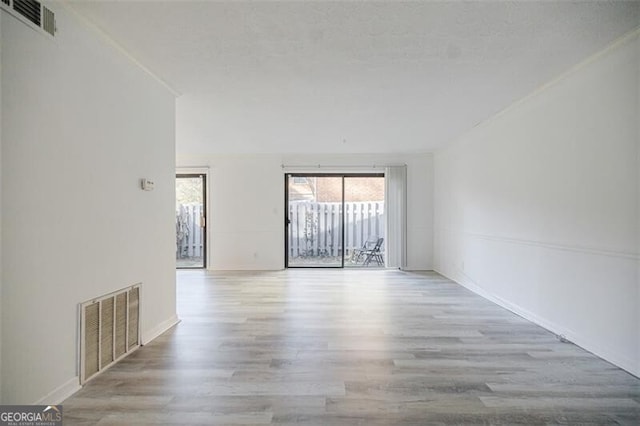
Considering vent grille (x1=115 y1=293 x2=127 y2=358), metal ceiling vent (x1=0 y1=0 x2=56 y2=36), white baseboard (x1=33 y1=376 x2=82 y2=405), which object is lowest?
white baseboard (x1=33 y1=376 x2=82 y2=405)

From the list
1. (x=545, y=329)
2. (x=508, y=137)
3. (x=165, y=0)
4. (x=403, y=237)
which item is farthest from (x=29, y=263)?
(x=403, y=237)

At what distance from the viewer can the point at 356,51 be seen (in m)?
2.58

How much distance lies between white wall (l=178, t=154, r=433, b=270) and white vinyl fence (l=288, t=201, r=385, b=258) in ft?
1.58

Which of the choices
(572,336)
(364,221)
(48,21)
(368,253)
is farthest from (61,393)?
(364,221)

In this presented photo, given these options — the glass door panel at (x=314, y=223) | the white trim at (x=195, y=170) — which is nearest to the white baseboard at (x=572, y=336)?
the glass door panel at (x=314, y=223)

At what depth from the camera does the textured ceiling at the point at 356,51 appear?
2.10 m

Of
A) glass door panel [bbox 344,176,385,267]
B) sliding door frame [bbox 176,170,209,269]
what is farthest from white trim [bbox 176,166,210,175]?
glass door panel [bbox 344,176,385,267]

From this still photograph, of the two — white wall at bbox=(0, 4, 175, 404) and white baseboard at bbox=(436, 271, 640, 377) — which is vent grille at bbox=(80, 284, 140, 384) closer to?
white wall at bbox=(0, 4, 175, 404)

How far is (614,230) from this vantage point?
255 cm

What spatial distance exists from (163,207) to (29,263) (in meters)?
1.50

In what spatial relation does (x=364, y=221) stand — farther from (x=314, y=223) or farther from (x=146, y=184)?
(x=146, y=184)

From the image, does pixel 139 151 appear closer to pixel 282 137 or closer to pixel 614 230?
pixel 282 137

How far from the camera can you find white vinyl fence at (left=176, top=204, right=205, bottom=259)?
742 cm

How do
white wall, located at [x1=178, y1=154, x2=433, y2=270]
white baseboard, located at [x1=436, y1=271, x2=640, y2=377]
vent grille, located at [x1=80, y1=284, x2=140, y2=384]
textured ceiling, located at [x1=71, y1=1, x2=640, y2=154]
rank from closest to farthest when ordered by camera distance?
textured ceiling, located at [x1=71, y1=1, x2=640, y2=154], vent grille, located at [x1=80, y1=284, x2=140, y2=384], white baseboard, located at [x1=436, y1=271, x2=640, y2=377], white wall, located at [x1=178, y1=154, x2=433, y2=270]
